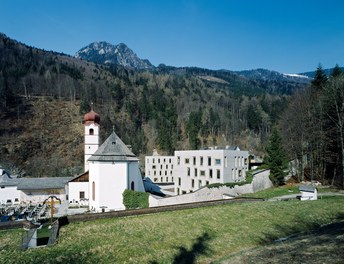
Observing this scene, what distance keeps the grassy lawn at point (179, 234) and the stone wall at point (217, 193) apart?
7927 millimetres

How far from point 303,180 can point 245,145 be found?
6904 centimetres

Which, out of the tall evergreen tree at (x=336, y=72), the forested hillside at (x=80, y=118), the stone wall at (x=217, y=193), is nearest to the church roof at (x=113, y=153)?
the stone wall at (x=217, y=193)

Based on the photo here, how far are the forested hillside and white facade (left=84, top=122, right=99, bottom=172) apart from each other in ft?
99.4

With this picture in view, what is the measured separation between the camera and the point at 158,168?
78.5 meters

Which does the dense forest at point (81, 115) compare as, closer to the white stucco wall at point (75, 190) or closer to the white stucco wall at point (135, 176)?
the white stucco wall at point (75, 190)

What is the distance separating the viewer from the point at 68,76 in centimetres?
13300

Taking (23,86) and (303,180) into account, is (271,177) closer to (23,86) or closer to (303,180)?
(303,180)

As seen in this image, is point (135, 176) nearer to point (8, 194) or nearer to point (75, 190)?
point (75, 190)

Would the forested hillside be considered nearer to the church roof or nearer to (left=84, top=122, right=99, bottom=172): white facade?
(left=84, top=122, right=99, bottom=172): white facade

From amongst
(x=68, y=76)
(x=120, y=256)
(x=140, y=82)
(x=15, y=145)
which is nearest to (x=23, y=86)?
(x=68, y=76)

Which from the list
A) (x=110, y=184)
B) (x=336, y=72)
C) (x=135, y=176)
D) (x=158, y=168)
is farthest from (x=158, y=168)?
(x=336, y=72)

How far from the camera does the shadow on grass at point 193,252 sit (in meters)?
15.8

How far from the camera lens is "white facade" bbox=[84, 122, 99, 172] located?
45.6m

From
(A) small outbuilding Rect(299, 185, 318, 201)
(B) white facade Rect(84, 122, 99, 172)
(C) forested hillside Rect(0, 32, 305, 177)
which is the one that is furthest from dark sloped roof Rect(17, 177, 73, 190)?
(A) small outbuilding Rect(299, 185, 318, 201)
